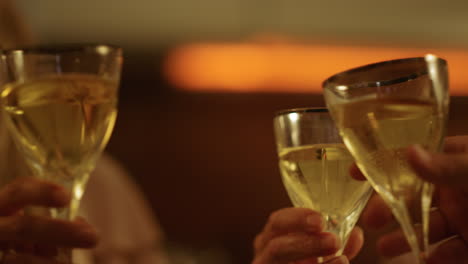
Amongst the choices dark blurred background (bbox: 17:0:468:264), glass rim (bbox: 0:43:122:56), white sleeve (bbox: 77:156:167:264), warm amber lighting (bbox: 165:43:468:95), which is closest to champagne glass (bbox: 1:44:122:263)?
glass rim (bbox: 0:43:122:56)

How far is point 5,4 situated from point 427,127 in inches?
39.3

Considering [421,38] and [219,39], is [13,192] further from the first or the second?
[421,38]

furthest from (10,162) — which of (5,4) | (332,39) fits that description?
(332,39)

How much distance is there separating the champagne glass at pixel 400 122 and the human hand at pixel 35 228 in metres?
0.30

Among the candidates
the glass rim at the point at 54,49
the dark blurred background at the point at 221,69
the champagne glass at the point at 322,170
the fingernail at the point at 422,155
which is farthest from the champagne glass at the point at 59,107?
the dark blurred background at the point at 221,69

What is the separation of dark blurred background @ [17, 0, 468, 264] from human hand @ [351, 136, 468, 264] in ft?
7.56

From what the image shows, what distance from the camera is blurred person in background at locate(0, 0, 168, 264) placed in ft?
1.97

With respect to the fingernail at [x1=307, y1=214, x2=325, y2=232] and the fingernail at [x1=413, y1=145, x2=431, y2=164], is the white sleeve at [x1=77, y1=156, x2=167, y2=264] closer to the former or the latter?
the fingernail at [x1=307, y1=214, x2=325, y2=232]

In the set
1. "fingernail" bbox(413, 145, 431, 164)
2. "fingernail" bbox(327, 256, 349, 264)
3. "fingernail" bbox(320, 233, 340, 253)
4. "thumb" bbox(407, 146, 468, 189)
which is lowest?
"fingernail" bbox(327, 256, 349, 264)

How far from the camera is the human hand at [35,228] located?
58cm

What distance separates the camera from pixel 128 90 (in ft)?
10.8

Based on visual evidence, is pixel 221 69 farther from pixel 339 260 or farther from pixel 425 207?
pixel 425 207

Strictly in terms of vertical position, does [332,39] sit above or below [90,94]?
below

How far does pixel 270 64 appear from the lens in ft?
11.0
